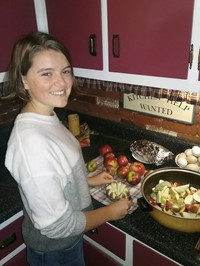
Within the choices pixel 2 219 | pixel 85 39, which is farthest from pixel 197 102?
pixel 2 219

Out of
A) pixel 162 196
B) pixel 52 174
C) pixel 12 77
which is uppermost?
pixel 12 77

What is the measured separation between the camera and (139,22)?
40.3 inches

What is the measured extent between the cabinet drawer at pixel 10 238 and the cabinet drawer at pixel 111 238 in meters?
0.38

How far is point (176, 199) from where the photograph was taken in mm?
1046

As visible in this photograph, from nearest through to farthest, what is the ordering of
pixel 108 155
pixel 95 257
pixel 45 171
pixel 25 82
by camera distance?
pixel 45 171
pixel 25 82
pixel 95 257
pixel 108 155

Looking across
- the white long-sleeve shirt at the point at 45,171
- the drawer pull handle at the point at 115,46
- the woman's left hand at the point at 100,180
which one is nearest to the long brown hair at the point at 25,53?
the white long-sleeve shirt at the point at 45,171

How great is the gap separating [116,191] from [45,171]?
500mm

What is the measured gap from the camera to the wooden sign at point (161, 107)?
4.66ft

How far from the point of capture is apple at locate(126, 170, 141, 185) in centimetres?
129

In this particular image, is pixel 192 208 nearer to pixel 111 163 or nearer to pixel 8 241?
pixel 111 163

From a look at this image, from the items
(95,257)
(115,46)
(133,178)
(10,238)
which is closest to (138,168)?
(133,178)

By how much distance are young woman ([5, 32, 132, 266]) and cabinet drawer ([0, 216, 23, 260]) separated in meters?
0.24

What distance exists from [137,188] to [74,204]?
439 mm

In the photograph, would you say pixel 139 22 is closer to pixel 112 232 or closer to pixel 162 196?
pixel 162 196
